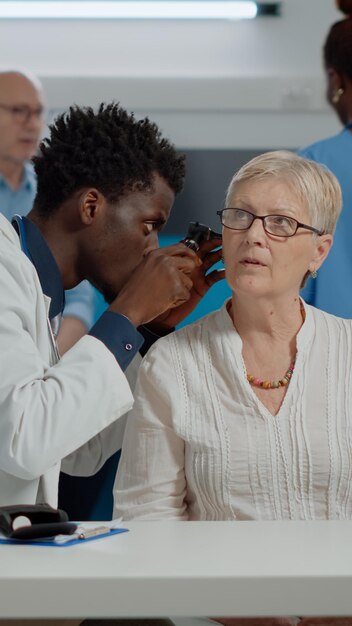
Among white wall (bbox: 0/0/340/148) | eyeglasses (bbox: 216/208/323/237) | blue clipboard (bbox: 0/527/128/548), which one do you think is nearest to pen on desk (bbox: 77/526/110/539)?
blue clipboard (bbox: 0/527/128/548)

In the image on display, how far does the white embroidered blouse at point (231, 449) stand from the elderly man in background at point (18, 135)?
1.93 meters

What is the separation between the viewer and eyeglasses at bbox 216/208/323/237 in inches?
70.4

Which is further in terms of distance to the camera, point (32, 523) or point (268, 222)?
point (268, 222)

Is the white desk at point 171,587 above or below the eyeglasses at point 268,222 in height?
below

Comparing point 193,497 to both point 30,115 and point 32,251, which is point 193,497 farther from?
point 30,115

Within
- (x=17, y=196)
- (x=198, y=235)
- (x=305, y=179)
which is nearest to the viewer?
(x=305, y=179)

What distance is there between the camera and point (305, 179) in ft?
5.94

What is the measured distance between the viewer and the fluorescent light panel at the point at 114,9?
380cm

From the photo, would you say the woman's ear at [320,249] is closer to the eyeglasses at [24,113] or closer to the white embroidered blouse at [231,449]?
the white embroidered blouse at [231,449]

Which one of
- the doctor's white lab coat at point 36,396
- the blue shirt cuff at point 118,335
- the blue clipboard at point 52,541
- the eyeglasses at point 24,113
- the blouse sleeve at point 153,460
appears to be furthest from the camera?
the eyeglasses at point 24,113

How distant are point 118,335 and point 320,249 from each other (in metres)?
0.47

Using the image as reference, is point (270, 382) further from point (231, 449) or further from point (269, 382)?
point (231, 449)

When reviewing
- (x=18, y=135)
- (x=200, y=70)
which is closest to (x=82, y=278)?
(x=18, y=135)

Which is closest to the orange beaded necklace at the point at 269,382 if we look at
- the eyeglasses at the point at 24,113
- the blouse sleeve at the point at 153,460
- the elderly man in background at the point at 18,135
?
the blouse sleeve at the point at 153,460
